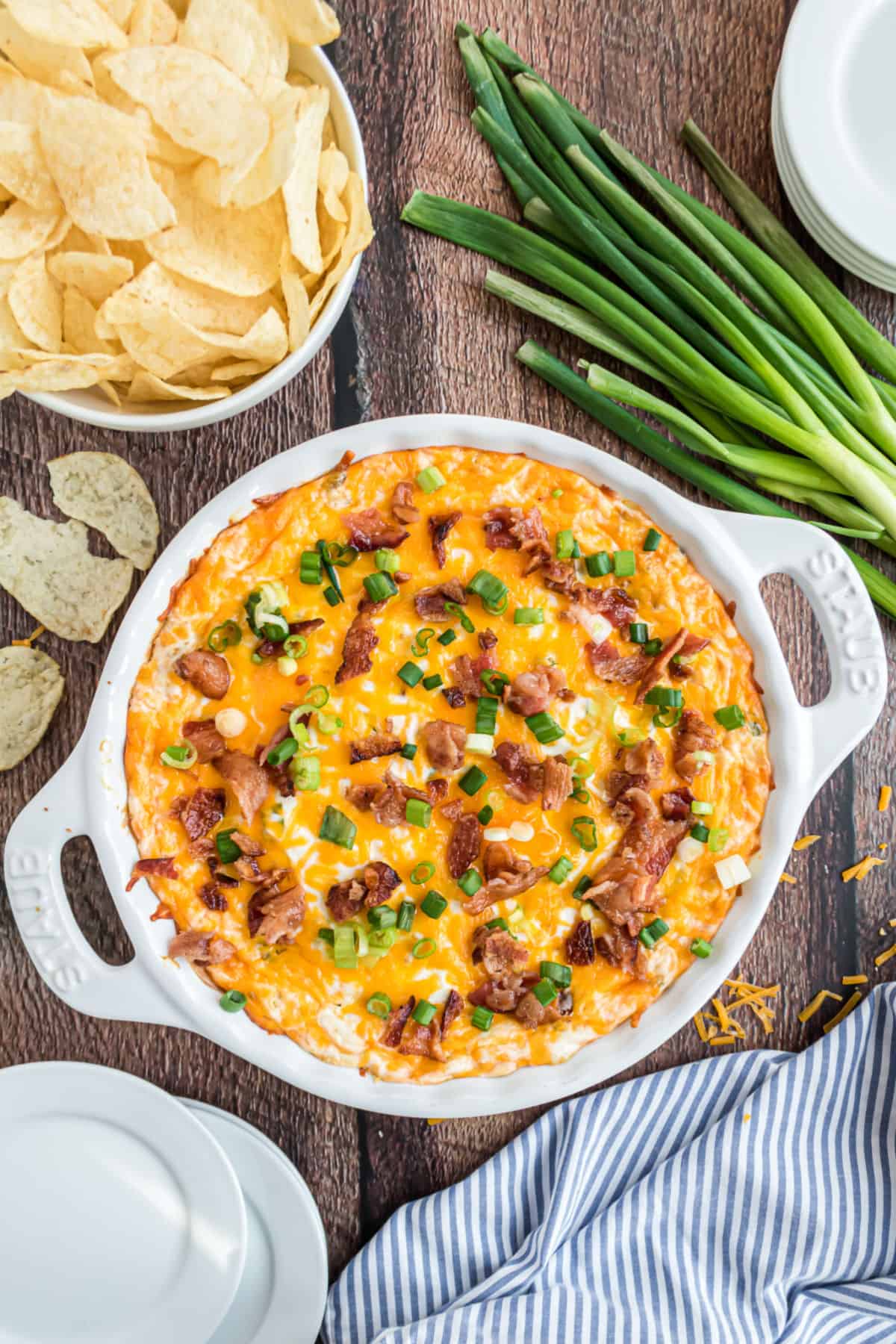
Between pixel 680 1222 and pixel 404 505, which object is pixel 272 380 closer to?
pixel 404 505

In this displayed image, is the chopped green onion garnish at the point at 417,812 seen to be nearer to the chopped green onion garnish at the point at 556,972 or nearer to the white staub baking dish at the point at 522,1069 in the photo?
the chopped green onion garnish at the point at 556,972

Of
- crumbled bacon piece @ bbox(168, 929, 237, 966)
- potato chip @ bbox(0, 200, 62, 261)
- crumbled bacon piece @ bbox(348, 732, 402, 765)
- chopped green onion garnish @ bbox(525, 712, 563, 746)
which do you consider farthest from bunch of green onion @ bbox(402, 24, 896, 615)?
crumbled bacon piece @ bbox(168, 929, 237, 966)

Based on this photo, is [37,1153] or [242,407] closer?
[242,407]

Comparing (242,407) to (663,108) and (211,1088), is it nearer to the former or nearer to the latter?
(663,108)

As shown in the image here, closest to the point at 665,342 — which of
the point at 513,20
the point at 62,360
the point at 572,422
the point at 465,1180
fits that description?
the point at 572,422

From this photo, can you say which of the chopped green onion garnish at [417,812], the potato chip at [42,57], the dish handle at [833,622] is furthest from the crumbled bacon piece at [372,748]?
the potato chip at [42,57]

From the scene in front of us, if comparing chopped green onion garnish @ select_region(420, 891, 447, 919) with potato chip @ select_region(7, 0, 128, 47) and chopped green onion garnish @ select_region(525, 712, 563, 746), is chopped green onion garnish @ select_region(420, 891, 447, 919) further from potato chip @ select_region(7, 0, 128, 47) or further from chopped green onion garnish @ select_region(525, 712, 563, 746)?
potato chip @ select_region(7, 0, 128, 47)
